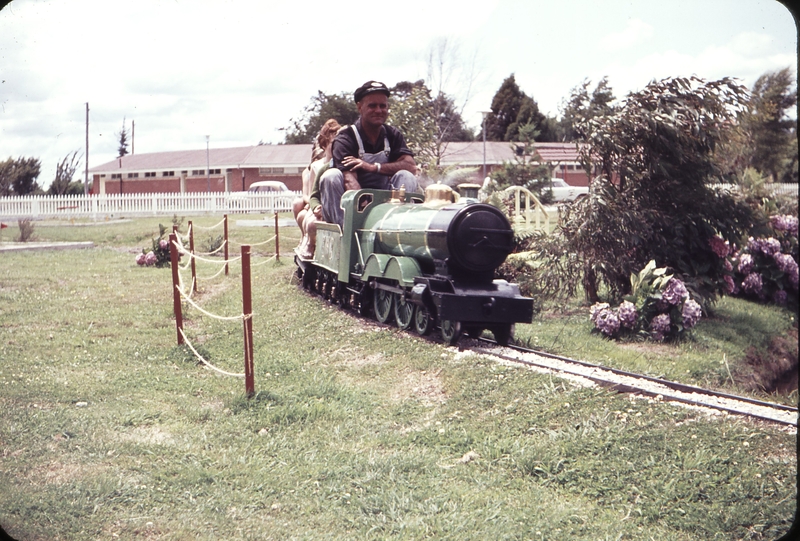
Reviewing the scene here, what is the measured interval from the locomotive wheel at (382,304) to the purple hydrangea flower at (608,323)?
8.32 feet

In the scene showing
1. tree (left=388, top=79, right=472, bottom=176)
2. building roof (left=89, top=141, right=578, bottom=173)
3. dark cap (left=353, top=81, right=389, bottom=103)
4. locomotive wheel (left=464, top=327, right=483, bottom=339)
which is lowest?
locomotive wheel (left=464, top=327, right=483, bottom=339)

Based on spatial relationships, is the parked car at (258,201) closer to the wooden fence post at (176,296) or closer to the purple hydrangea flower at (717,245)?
the purple hydrangea flower at (717,245)

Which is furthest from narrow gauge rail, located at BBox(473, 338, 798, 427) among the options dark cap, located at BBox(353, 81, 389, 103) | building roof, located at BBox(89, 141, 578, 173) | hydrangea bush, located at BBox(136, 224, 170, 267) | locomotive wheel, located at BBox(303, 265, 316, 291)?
A: building roof, located at BBox(89, 141, 578, 173)

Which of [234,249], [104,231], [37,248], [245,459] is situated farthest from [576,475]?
[104,231]

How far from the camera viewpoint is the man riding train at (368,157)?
1020 centimetres

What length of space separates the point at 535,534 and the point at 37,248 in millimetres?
19008

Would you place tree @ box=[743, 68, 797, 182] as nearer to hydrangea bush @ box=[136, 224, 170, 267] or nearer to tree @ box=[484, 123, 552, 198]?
tree @ box=[484, 123, 552, 198]

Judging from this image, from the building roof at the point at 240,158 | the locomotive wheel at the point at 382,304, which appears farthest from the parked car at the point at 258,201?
the locomotive wheel at the point at 382,304

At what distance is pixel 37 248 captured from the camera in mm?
20234

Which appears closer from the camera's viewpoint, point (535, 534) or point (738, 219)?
point (535, 534)

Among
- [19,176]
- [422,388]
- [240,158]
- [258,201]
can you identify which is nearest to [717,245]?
[422,388]

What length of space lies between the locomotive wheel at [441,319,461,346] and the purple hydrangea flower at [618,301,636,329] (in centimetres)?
248

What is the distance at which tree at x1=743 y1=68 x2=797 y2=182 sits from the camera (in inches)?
432

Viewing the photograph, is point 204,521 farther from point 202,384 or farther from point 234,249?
point 234,249
